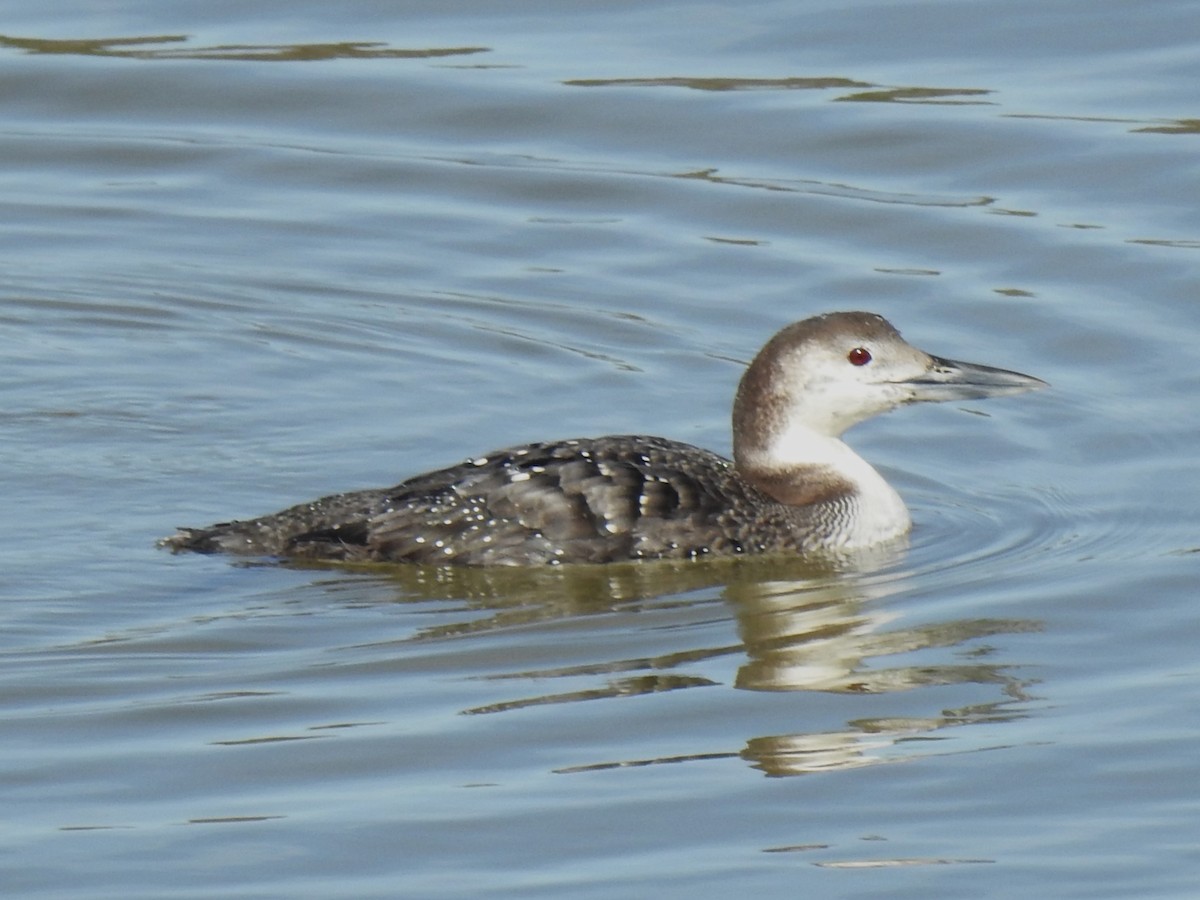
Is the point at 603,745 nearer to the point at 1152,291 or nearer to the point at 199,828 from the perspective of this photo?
the point at 199,828

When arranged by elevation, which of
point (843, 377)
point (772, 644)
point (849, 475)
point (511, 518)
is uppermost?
point (843, 377)

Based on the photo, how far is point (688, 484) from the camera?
8.80 meters

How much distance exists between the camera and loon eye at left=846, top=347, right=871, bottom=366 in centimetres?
905

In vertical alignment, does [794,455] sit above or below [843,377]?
below

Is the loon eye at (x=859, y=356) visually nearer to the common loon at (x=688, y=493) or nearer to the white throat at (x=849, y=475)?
the common loon at (x=688, y=493)

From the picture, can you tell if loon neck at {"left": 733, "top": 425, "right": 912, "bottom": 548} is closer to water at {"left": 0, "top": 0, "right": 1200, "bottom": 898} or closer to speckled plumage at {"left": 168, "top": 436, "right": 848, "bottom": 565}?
water at {"left": 0, "top": 0, "right": 1200, "bottom": 898}

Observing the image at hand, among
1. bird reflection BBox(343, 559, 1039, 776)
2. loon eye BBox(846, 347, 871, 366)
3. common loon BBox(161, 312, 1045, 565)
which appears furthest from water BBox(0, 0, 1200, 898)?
loon eye BBox(846, 347, 871, 366)

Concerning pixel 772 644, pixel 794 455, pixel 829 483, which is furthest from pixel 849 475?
pixel 772 644

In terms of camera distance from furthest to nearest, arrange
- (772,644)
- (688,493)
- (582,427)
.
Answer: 1. (582,427)
2. (688,493)
3. (772,644)

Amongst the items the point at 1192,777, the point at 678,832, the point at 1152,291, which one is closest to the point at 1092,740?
the point at 1192,777

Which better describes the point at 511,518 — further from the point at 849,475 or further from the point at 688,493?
the point at 849,475

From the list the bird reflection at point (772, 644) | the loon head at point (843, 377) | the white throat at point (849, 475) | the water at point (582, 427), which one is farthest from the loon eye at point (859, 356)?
the bird reflection at point (772, 644)

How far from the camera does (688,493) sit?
8.78 metres

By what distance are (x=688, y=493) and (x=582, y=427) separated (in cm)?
128
